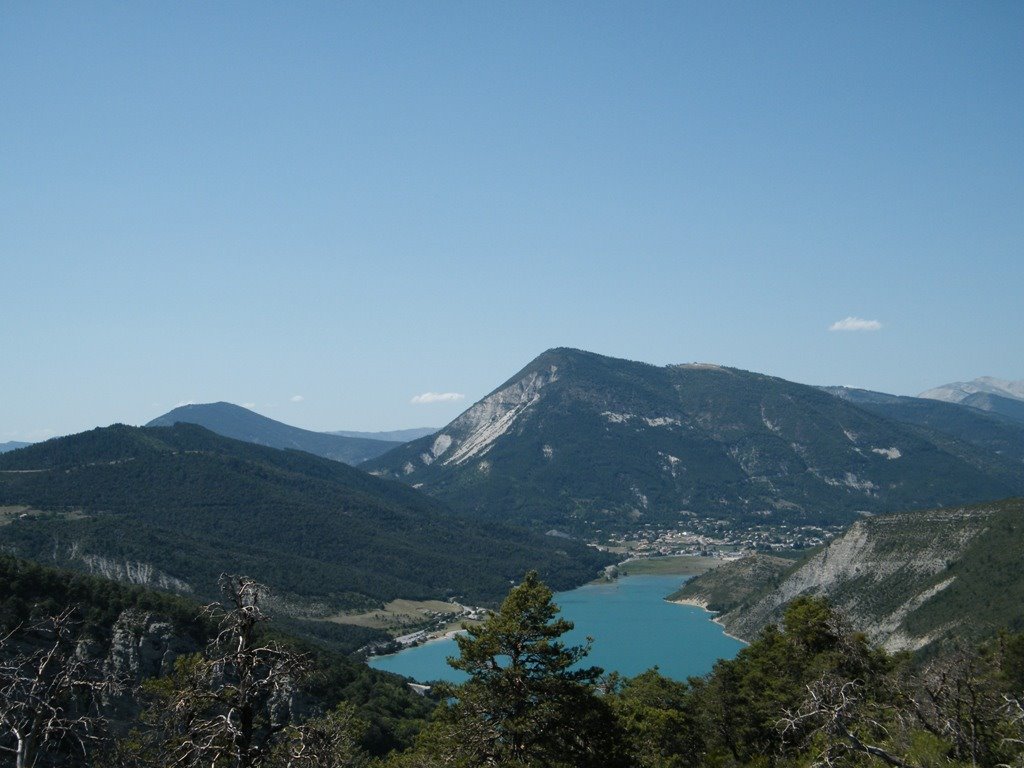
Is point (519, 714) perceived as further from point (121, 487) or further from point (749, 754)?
point (121, 487)

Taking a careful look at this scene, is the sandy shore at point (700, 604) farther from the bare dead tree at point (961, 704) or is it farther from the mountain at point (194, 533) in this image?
the bare dead tree at point (961, 704)

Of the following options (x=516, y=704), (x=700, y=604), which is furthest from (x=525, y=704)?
(x=700, y=604)

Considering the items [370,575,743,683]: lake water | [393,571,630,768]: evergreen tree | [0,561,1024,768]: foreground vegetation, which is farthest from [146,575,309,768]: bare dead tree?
[370,575,743,683]: lake water

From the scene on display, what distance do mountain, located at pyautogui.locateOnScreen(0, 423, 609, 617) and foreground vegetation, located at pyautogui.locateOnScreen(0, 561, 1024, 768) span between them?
7998cm

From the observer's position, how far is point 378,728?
164ft

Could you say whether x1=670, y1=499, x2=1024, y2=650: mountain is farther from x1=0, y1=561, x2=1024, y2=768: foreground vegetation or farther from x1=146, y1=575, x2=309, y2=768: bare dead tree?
x1=146, y1=575, x2=309, y2=768: bare dead tree

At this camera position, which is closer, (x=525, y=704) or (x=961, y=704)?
(x=961, y=704)

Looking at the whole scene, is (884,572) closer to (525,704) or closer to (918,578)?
(918,578)

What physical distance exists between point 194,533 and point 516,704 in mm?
151641

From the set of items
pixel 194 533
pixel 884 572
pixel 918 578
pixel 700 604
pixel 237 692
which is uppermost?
pixel 237 692

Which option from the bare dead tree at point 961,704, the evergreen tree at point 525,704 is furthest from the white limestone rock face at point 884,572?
the evergreen tree at point 525,704

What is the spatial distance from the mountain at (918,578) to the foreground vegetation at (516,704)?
54387 millimetres

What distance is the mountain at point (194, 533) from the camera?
125 m

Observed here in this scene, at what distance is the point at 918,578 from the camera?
337ft
